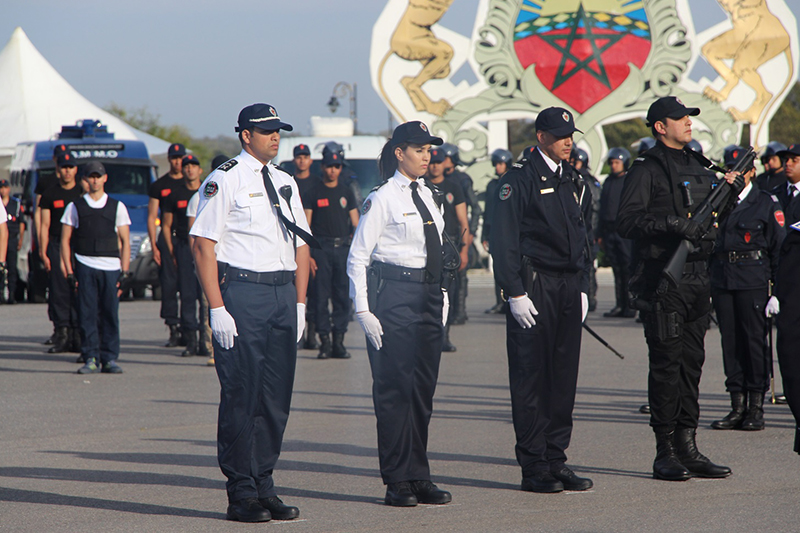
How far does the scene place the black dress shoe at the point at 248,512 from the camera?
5352mm

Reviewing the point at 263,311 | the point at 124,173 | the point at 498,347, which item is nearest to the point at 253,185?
the point at 263,311

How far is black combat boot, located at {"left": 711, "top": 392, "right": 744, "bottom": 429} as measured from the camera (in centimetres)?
787

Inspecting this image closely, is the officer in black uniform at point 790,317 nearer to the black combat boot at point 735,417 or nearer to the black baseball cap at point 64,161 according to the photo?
the black combat boot at point 735,417

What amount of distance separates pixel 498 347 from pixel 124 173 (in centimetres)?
1026

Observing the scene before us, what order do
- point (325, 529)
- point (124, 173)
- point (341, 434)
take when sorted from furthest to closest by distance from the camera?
point (124, 173), point (341, 434), point (325, 529)

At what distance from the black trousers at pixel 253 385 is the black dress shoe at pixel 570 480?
1.60 metres

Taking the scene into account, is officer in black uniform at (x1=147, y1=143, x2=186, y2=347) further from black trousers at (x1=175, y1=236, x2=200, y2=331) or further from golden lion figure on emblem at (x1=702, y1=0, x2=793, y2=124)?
golden lion figure on emblem at (x1=702, y1=0, x2=793, y2=124)

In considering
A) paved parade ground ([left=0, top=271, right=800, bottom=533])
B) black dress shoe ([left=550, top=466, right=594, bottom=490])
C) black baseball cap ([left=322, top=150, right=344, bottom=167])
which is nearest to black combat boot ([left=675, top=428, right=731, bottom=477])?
paved parade ground ([left=0, top=271, right=800, bottom=533])

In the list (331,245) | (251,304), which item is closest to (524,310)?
(251,304)

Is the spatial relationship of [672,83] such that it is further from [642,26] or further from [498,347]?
[498,347]

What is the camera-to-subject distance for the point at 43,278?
57.9 ft

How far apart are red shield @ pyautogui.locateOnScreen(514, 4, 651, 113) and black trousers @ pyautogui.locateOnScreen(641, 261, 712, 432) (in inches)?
822

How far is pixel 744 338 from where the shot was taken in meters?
8.00

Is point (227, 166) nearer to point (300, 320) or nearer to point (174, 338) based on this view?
point (300, 320)
